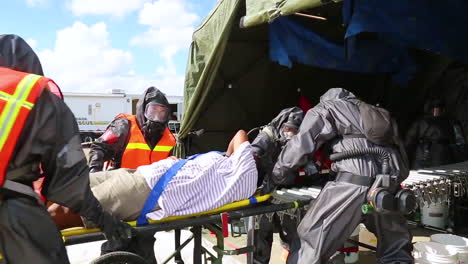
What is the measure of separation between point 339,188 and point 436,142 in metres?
3.09

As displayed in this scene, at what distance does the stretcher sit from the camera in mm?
1954

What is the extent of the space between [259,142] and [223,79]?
2.33m

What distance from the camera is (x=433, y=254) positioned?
289cm

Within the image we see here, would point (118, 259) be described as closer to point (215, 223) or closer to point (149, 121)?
point (215, 223)

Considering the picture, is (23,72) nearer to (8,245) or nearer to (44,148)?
(44,148)

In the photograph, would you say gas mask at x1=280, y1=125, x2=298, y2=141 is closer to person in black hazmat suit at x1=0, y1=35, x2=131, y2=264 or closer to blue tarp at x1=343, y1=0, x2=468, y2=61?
blue tarp at x1=343, y1=0, x2=468, y2=61

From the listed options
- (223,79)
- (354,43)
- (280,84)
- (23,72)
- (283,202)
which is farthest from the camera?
(280,84)

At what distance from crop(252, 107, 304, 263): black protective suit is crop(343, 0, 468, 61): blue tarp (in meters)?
1.24

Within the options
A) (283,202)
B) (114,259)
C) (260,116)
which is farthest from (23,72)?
(260,116)

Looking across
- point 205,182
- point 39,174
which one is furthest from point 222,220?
point 39,174

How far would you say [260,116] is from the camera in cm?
577

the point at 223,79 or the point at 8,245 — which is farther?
the point at 223,79

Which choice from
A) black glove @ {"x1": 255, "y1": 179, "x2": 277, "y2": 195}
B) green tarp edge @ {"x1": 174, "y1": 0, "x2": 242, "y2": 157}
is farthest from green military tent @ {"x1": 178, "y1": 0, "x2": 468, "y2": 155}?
black glove @ {"x1": 255, "y1": 179, "x2": 277, "y2": 195}

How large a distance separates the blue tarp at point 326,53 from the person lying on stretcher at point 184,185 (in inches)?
97.9
